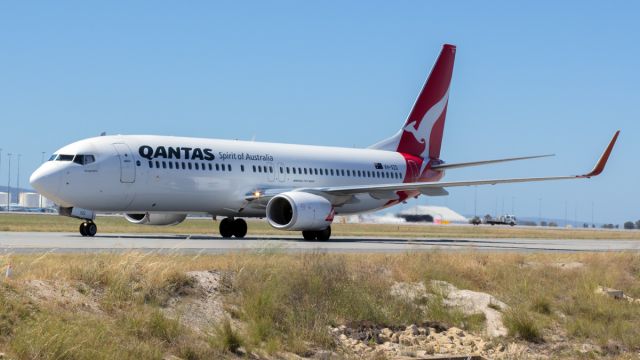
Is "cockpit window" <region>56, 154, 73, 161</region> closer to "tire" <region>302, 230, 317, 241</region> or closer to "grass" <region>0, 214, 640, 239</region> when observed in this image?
"grass" <region>0, 214, 640, 239</region>

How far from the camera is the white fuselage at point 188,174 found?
28.3 metres

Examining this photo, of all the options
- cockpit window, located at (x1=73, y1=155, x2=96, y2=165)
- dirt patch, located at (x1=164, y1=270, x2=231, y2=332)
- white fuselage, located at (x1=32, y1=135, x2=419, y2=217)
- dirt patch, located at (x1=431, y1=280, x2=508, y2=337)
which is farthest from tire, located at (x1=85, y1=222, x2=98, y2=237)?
dirt patch, located at (x1=431, y1=280, x2=508, y2=337)

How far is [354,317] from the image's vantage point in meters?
15.7

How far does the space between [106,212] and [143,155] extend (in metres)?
2.18

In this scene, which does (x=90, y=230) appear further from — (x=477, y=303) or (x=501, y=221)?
(x=501, y=221)

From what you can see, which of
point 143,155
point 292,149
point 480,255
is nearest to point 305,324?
point 480,255

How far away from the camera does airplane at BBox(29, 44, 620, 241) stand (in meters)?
28.5

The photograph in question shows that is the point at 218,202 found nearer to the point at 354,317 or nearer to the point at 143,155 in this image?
the point at 143,155

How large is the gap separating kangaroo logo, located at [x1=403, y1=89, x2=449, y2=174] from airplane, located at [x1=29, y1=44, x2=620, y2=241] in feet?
3.87

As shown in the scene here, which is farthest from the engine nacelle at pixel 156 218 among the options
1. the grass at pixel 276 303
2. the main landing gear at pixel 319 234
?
the grass at pixel 276 303

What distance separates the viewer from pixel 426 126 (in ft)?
135

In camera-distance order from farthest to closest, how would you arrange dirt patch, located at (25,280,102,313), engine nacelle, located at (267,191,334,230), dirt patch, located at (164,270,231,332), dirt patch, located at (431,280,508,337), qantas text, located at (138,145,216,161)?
engine nacelle, located at (267,191,334,230) → qantas text, located at (138,145,216,161) → dirt patch, located at (431,280,508,337) → dirt patch, located at (164,270,231,332) → dirt patch, located at (25,280,102,313)

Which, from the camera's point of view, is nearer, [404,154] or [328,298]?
[328,298]

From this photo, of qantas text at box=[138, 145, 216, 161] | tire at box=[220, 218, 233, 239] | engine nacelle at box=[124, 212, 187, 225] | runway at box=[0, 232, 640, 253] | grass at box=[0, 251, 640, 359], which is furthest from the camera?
tire at box=[220, 218, 233, 239]
